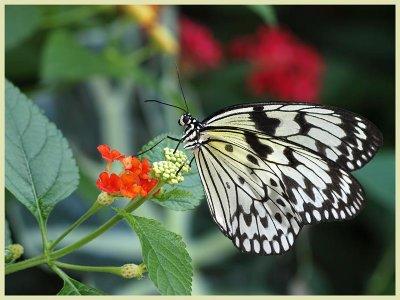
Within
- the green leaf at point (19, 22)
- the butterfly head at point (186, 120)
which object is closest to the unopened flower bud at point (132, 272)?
the butterfly head at point (186, 120)

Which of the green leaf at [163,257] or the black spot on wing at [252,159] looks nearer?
the green leaf at [163,257]

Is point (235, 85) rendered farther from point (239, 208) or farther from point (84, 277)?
point (239, 208)

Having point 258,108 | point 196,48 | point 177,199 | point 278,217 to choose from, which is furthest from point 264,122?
point 196,48

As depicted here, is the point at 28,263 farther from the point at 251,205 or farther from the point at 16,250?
the point at 251,205

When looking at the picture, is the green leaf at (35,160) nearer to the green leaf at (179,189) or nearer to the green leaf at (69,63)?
the green leaf at (179,189)

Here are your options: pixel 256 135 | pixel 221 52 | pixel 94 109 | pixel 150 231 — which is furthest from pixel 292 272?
pixel 150 231

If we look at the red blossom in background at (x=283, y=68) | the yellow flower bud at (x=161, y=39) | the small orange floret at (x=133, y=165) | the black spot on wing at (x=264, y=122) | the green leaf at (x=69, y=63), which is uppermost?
the red blossom in background at (x=283, y=68)
